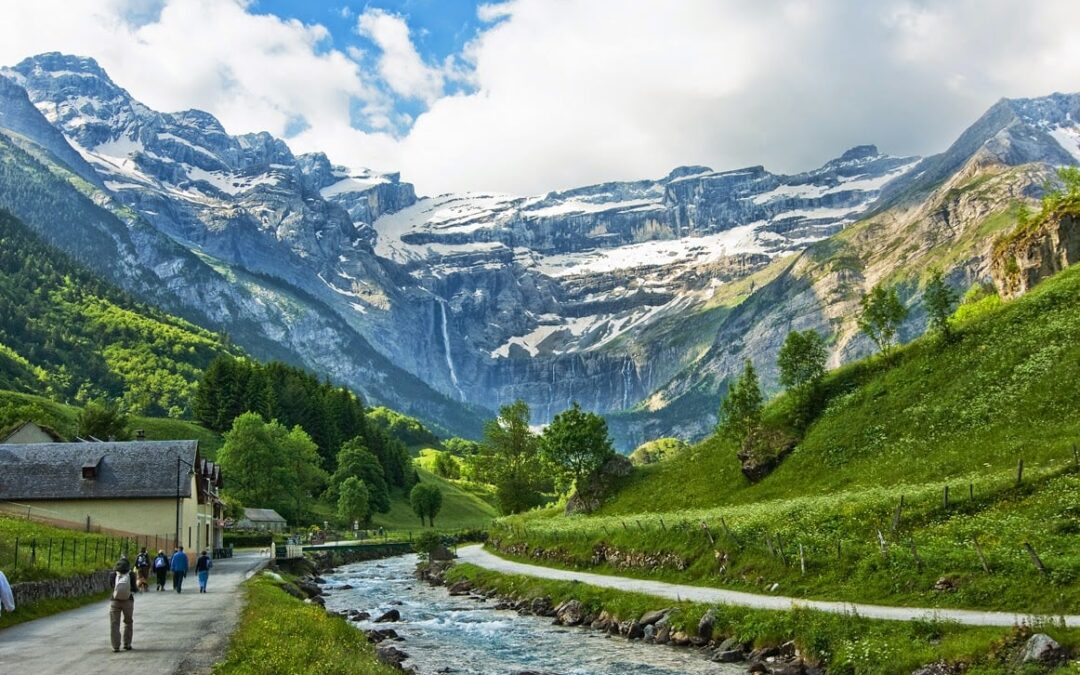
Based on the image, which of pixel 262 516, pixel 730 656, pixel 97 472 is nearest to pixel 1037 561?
pixel 730 656

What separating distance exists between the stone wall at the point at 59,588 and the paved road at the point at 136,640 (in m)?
1.24

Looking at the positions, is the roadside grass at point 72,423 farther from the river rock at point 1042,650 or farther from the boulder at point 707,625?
the river rock at point 1042,650

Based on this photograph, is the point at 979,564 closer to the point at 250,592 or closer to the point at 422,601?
the point at 250,592

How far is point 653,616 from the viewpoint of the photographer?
3909 centimetres

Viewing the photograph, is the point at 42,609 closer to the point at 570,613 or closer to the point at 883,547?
the point at 570,613

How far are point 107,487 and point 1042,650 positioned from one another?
6870cm

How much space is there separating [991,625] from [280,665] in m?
21.6

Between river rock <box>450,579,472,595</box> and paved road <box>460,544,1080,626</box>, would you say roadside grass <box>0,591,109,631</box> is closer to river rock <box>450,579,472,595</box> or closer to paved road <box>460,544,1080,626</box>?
paved road <box>460,544,1080,626</box>

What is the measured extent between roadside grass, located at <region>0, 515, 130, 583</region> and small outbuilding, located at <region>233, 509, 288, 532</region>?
65663 millimetres

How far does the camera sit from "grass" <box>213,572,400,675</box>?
→ 884 inches

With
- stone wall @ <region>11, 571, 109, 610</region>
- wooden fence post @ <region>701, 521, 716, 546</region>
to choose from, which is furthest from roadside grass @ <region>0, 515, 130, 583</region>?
wooden fence post @ <region>701, 521, 716, 546</region>

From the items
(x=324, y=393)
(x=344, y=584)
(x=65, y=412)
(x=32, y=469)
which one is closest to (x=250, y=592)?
(x=344, y=584)

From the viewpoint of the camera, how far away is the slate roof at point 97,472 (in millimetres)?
67625

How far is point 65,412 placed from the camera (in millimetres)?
147875
